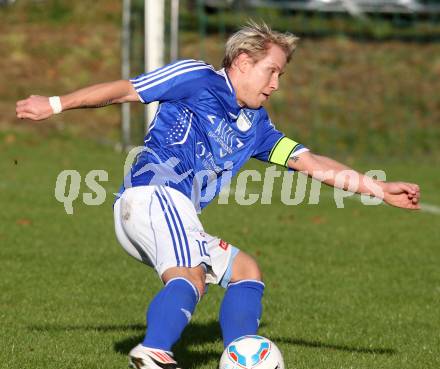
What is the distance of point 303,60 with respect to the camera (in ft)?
75.0

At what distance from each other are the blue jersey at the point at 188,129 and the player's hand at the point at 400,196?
3.15ft

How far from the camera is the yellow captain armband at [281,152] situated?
20.2 ft

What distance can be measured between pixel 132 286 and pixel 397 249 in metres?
3.35

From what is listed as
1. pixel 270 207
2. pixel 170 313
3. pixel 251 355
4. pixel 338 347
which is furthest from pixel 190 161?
pixel 270 207

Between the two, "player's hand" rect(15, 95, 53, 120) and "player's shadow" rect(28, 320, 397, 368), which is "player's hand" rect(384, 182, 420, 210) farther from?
"player's hand" rect(15, 95, 53, 120)

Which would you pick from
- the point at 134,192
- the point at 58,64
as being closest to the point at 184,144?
the point at 134,192

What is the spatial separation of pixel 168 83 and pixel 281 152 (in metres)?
0.95

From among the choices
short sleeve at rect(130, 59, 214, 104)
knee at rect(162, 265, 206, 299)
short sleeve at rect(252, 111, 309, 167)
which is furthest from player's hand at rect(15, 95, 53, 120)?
short sleeve at rect(252, 111, 309, 167)

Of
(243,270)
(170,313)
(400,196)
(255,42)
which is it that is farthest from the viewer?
(400,196)

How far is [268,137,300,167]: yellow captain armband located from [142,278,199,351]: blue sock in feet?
4.01

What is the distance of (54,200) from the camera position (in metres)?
13.2

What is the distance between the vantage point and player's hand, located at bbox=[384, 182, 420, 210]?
19.9ft

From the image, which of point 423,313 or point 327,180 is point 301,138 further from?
point 327,180

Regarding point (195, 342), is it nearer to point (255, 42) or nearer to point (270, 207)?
point (255, 42)
